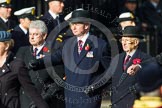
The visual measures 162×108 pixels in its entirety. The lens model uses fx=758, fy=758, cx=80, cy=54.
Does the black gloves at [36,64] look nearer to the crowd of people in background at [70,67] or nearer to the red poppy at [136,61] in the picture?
the crowd of people in background at [70,67]

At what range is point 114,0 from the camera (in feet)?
53.3

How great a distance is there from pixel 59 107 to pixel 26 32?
195cm

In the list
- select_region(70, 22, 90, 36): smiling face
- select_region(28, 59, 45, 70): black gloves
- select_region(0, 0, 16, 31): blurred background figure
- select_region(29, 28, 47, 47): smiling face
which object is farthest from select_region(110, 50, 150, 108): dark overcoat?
select_region(0, 0, 16, 31): blurred background figure

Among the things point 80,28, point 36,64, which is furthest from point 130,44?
point 36,64

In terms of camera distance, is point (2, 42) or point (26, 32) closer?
point (2, 42)

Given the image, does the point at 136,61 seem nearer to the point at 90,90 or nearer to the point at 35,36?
the point at 90,90

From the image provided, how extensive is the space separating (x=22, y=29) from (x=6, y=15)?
422 millimetres

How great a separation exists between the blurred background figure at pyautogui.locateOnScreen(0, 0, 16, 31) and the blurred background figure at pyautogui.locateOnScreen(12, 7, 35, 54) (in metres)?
0.14

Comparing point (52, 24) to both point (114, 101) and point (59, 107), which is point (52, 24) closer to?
point (59, 107)

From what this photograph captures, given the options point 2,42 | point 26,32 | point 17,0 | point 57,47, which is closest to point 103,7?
point 17,0

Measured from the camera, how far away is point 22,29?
42.9ft

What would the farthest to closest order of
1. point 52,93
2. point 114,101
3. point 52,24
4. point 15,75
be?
1. point 52,24
2. point 52,93
3. point 114,101
4. point 15,75

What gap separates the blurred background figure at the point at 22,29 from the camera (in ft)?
41.7

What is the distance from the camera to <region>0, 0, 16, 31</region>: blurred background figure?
517 inches
